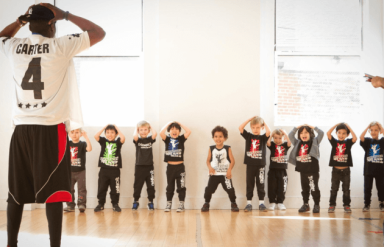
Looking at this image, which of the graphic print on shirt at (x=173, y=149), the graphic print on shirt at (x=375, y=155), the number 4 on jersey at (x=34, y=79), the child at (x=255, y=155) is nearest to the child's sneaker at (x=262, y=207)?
the child at (x=255, y=155)

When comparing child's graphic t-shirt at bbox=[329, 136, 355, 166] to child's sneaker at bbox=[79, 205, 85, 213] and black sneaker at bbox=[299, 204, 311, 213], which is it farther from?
child's sneaker at bbox=[79, 205, 85, 213]

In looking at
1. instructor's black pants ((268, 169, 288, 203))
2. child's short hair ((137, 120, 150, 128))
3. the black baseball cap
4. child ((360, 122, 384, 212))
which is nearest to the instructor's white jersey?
the black baseball cap

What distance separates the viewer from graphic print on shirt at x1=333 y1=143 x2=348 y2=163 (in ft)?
17.5

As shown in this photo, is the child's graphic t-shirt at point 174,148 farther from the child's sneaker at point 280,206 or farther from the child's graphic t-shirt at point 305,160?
the child's graphic t-shirt at point 305,160

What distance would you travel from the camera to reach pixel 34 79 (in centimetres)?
200

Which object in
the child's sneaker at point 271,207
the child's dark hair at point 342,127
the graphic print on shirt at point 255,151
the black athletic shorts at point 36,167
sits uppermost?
the child's dark hair at point 342,127

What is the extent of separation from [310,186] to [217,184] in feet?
4.35

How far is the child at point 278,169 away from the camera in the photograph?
5449mm

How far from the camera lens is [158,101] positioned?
5.69m

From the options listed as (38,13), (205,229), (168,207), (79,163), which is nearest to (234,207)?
(168,207)

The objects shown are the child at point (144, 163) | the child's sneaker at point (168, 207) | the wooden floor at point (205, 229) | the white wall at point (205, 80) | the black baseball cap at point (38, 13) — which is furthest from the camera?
the white wall at point (205, 80)

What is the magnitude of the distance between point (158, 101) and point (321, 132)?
2.49 meters

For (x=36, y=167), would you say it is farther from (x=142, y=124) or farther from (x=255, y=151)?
(x=255, y=151)

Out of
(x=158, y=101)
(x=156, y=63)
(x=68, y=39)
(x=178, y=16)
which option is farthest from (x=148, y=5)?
(x=68, y=39)
